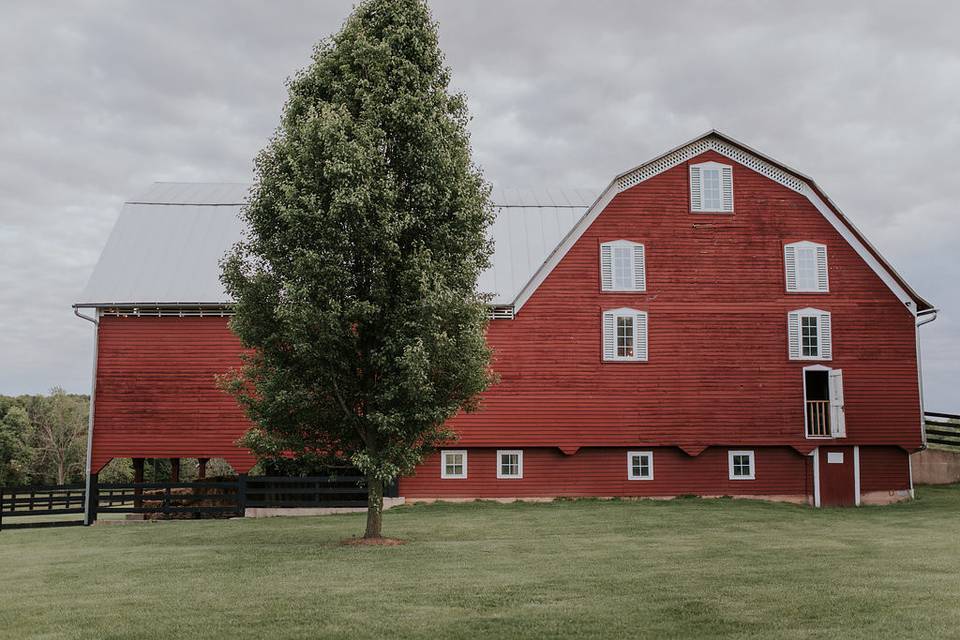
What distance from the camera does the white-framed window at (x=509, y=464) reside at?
93.8 ft

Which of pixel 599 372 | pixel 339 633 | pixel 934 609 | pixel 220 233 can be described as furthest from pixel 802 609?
pixel 220 233

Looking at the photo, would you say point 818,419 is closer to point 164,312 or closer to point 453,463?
point 453,463

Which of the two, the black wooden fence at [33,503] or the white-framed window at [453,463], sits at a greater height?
the white-framed window at [453,463]

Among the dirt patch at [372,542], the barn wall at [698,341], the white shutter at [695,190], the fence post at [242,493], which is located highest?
the white shutter at [695,190]

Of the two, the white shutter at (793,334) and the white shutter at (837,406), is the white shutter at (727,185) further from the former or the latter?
the white shutter at (837,406)

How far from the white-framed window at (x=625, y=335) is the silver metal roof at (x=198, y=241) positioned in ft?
10.0

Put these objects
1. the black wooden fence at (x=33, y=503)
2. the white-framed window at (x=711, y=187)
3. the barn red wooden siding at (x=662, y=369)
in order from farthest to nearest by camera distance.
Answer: the white-framed window at (x=711, y=187)
the barn red wooden siding at (x=662, y=369)
the black wooden fence at (x=33, y=503)

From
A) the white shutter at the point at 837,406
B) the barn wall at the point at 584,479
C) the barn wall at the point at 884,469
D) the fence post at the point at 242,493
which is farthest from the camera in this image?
the barn wall at the point at 884,469

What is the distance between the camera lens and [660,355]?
2861cm

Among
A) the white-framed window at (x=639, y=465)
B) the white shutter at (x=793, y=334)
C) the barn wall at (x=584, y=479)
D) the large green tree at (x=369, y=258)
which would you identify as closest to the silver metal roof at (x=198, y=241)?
the barn wall at (x=584, y=479)

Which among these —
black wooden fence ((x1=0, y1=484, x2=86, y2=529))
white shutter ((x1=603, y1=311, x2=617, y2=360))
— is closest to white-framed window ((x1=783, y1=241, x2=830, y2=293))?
white shutter ((x1=603, y1=311, x2=617, y2=360))

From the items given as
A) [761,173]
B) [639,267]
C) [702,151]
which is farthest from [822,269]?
[639,267]

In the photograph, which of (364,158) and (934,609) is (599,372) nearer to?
(364,158)

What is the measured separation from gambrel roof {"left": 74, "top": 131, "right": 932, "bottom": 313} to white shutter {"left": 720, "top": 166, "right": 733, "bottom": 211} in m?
0.51
